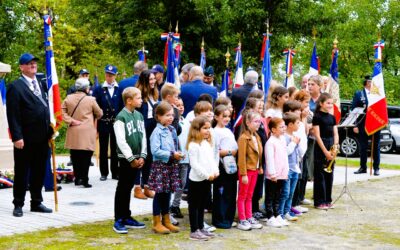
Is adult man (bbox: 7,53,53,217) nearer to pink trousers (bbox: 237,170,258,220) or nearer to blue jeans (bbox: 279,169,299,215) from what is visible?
pink trousers (bbox: 237,170,258,220)

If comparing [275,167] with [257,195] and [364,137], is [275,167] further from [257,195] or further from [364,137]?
[364,137]

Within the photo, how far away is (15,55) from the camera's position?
A: 70.5 ft

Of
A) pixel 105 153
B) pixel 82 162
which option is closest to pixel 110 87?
pixel 105 153

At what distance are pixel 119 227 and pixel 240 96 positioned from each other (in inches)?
118

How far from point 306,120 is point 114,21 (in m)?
16.6

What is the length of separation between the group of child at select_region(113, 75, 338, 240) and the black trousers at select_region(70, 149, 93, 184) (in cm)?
270

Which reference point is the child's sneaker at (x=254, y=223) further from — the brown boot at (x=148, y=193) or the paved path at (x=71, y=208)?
the brown boot at (x=148, y=193)

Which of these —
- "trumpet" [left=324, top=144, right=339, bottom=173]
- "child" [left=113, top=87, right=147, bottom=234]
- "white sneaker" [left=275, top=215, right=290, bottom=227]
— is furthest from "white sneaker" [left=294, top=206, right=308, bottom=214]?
"child" [left=113, top=87, right=147, bottom=234]

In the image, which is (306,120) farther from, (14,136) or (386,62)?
(386,62)

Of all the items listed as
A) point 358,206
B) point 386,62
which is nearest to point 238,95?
point 358,206

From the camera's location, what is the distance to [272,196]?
765 cm

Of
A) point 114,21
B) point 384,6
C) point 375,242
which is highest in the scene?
point 384,6

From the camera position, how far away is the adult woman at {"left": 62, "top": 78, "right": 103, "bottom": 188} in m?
10.4

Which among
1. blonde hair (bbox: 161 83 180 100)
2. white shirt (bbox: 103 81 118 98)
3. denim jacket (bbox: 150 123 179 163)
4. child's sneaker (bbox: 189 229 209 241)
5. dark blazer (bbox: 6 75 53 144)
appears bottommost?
child's sneaker (bbox: 189 229 209 241)
